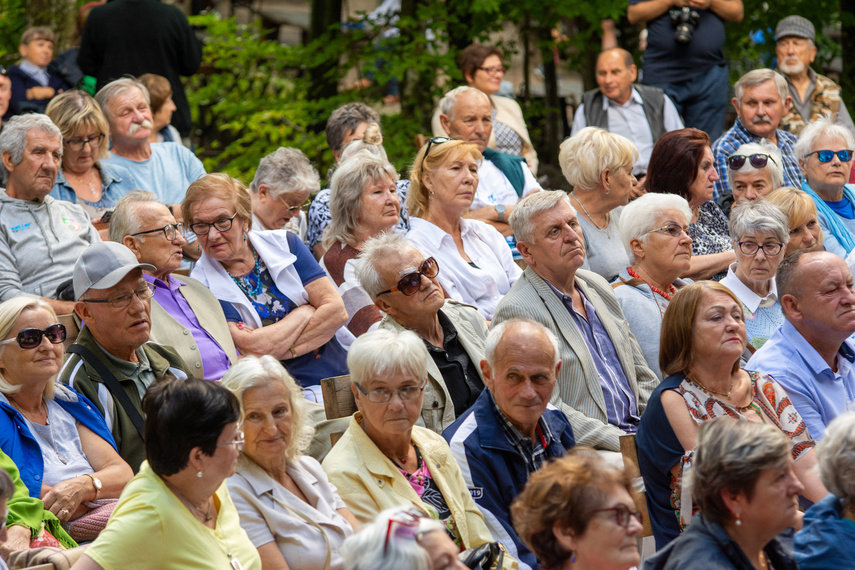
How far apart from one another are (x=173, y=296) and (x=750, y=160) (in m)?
3.56

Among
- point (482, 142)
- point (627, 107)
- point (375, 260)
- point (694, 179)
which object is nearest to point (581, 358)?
point (375, 260)

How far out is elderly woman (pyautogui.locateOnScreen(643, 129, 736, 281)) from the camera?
589 cm

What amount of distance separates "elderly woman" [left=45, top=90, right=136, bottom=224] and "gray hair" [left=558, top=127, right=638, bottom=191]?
8.49 feet

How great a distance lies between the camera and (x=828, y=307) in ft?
13.8

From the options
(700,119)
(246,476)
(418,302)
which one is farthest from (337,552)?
(700,119)

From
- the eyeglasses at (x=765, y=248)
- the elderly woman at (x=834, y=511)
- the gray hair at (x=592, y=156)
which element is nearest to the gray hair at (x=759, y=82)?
the gray hair at (x=592, y=156)

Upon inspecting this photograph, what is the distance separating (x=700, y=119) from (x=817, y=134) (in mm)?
2006

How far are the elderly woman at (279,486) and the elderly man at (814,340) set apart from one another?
6.13 ft

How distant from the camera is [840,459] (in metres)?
2.85

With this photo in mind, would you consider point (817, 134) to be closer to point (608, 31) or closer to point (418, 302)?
point (608, 31)

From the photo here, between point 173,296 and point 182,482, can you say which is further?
point 173,296

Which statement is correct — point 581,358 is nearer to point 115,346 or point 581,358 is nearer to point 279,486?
point 279,486

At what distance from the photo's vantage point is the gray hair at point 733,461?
2732mm

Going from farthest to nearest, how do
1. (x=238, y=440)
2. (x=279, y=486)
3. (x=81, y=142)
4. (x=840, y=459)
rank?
(x=81, y=142)
(x=279, y=486)
(x=238, y=440)
(x=840, y=459)
